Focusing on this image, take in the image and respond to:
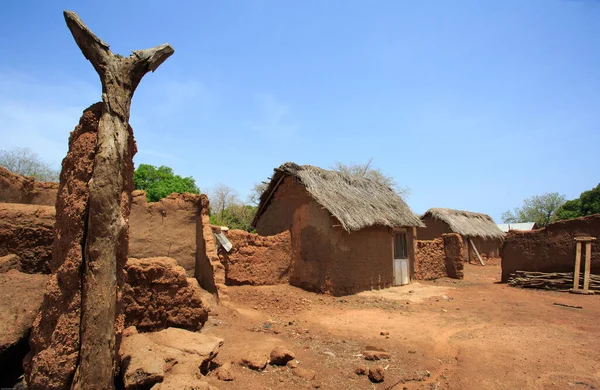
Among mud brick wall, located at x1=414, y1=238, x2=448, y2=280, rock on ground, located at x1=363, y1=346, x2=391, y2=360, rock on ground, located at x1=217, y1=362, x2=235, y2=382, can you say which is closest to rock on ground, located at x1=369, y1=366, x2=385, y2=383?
rock on ground, located at x1=363, y1=346, x2=391, y2=360

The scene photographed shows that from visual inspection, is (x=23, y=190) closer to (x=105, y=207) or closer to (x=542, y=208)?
(x=105, y=207)

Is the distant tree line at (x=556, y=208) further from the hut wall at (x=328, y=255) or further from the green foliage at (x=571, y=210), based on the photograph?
the hut wall at (x=328, y=255)

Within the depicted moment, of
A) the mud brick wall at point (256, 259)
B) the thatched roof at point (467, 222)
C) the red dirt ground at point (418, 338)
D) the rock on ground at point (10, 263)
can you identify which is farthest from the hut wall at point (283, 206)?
the thatched roof at point (467, 222)

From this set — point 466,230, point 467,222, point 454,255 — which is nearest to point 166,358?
point 454,255

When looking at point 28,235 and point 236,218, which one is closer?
point 28,235

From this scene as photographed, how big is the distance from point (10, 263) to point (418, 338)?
6.10 m

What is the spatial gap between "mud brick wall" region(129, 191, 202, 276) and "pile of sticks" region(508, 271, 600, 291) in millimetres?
11147

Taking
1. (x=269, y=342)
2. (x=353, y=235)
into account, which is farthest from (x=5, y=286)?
(x=353, y=235)

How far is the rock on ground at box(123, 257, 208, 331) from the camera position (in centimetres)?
471

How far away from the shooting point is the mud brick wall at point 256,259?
10070 mm

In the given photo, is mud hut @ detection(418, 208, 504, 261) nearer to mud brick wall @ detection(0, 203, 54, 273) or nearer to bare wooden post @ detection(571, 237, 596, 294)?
bare wooden post @ detection(571, 237, 596, 294)

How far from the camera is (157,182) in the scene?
22406mm

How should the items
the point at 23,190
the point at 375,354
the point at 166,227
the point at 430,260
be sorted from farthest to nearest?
the point at 430,260
the point at 166,227
the point at 23,190
the point at 375,354

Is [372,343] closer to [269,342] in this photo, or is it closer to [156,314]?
[269,342]
